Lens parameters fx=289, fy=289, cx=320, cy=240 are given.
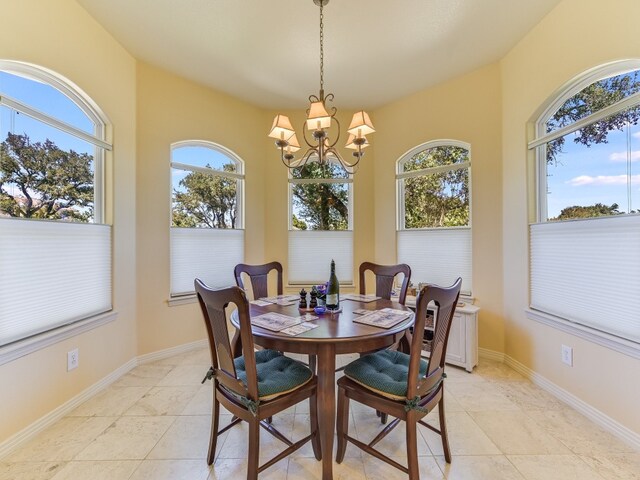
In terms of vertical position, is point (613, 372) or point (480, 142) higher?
point (480, 142)

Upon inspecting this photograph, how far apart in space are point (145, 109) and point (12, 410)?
104 inches

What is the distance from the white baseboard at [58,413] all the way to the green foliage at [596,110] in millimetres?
4274

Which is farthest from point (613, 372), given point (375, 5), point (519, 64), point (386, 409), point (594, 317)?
point (375, 5)

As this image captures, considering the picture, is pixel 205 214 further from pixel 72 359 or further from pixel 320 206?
pixel 72 359

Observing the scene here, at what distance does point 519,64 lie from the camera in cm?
268

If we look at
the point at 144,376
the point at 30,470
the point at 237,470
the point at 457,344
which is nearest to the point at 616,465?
the point at 457,344

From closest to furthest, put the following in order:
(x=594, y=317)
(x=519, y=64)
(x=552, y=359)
A: (x=594, y=317) → (x=552, y=359) → (x=519, y=64)

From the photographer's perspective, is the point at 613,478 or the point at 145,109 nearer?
the point at 613,478

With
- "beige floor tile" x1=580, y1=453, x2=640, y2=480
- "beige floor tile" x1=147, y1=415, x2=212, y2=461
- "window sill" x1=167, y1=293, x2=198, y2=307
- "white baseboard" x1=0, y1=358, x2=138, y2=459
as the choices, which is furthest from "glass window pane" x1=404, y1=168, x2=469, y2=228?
"white baseboard" x1=0, y1=358, x2=138, y2=459

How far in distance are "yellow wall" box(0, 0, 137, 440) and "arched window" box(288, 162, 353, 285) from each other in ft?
6.02

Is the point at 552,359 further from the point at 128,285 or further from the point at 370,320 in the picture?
the point at 128,285

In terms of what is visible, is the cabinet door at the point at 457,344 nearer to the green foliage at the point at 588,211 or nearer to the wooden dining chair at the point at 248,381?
the green foliage at the point at 588,211

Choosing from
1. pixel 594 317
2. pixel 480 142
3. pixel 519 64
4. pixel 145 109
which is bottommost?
pixel 594 317

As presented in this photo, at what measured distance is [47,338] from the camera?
1979 mm
